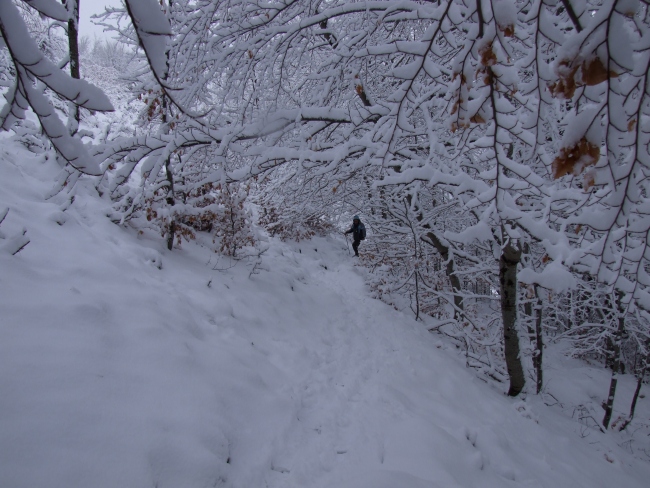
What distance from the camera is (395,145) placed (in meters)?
2.78

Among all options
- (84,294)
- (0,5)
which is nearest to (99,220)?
(84,294)

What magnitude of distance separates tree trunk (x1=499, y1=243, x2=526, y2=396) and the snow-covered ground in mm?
416

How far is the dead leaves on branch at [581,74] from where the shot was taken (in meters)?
0.76

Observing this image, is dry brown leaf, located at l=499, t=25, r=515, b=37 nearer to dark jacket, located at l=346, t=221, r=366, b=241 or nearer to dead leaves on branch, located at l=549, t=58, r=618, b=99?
dead leaves on branch, located at l=549, t=58, r=618, b=99

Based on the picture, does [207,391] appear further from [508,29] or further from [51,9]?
[508,29]

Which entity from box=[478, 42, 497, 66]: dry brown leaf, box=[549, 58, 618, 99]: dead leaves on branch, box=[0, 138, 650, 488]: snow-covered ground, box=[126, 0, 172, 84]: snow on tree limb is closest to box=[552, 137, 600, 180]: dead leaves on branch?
box=[549, 58, 618, 99]: dead leaves on branch

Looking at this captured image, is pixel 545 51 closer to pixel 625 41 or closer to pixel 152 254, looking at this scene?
pixel 625 41

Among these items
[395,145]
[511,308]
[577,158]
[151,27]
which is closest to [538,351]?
[511,308]

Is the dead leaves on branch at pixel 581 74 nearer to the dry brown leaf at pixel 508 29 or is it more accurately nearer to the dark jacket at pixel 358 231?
the dry brown leaf at pixel 508 29

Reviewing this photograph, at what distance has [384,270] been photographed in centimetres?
678

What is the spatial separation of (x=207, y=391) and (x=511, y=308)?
395cm

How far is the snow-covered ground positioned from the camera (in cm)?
165

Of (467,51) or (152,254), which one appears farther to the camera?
(152,254)

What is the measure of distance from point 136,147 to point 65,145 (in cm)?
224
